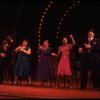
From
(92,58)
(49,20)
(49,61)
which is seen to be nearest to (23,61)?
(49,61)

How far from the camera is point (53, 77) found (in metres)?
20.7

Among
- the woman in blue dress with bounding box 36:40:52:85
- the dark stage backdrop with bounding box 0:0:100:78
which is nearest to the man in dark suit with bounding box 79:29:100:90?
the woman in blue dress with bounding box 36:40:52:85

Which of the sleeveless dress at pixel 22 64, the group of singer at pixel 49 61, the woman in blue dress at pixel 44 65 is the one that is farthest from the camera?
the sleeveless dress at pixel 22 64

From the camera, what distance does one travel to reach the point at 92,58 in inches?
678

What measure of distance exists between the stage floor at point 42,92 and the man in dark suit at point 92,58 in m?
0.42

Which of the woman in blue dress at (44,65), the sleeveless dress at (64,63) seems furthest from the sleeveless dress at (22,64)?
the sleeveless dress at (64,63)

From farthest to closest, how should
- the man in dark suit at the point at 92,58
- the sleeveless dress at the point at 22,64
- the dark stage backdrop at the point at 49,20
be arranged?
the dark stage backdrop at the point at 49,20
the sleeveless dress at the point at 22,64
the man in dark suit at the point at 92,58

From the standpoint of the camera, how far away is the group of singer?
1722 cm

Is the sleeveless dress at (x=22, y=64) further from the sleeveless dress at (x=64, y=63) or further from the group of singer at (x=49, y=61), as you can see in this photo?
the sleeveless dress at (x=64, y=63)

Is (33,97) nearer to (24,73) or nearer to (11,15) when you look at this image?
A: (24,73)

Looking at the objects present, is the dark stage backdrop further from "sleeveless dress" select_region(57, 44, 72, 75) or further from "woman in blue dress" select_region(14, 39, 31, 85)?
"sleeveless dress" select_region(57, 44, 72, 75)

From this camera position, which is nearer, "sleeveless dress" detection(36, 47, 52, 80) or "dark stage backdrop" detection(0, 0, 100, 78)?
"sleeveless dress" detection(36, 47, 52, 80)

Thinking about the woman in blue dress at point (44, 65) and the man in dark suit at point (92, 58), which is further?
the woman in blue dress at point (44, 65)

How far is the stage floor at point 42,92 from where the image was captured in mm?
15242
